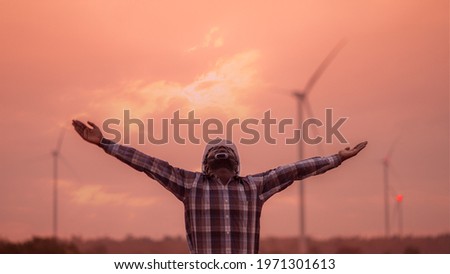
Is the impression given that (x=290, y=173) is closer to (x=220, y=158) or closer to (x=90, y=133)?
(x=220, y=158)

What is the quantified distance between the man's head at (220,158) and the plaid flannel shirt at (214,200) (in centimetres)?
15

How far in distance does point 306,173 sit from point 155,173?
212 centimetres

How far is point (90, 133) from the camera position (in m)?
12.5

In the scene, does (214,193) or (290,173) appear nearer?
(214,193)

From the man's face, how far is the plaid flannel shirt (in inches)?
7.7

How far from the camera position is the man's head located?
40.0ft

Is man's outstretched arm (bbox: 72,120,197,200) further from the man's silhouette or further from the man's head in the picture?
the man's head

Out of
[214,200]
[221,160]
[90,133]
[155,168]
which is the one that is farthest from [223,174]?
[90,133]

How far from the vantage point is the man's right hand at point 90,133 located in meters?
12.4

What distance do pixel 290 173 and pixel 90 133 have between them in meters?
2.85

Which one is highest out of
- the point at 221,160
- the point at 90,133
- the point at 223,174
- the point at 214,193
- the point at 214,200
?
the point at 90,133
